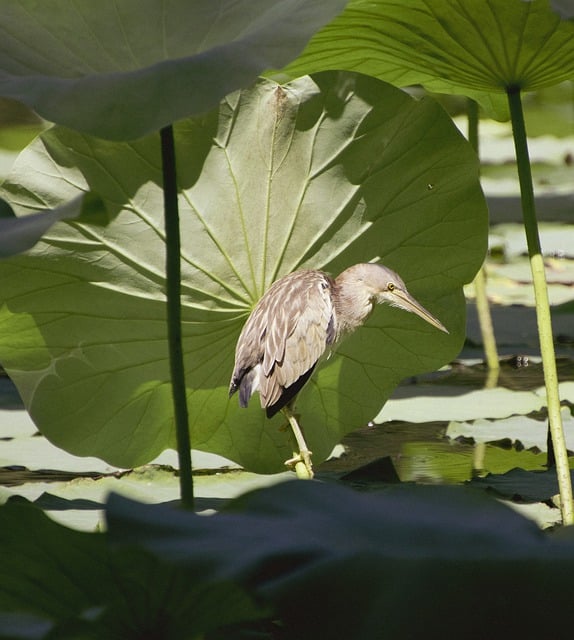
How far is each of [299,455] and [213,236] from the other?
0.46 meters

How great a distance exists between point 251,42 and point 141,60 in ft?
0.87

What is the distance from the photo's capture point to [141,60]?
5.58 feet

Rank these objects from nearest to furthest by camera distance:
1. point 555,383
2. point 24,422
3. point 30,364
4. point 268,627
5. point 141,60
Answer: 1. point 268,627
2. point 141,60
3. point 555,383
4. point 30,364
5. point 24,422

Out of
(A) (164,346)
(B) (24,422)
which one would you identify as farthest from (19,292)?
(B) (24,422)

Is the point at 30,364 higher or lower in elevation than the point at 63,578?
higher

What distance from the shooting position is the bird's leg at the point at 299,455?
2244mm

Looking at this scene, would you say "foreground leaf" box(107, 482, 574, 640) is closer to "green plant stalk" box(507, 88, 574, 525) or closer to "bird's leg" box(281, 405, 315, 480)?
"green plant stalk" box(507, 88, 574, 525)

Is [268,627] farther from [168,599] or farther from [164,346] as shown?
[164,346]

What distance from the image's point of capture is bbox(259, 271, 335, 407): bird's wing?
2152 millimetres

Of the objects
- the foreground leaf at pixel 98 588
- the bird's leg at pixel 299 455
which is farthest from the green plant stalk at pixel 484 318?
the foreground leaf at pixel 98 588

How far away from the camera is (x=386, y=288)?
2.28m

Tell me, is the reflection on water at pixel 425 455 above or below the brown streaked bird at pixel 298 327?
below

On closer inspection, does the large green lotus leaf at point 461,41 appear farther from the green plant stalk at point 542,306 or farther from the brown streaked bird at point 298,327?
the brown streaked bird at point 298,327

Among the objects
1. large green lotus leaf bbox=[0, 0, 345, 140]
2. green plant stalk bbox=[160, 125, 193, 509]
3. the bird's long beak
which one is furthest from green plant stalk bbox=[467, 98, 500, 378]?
green plant stalk bbox=[160, 125, 193, 509]
